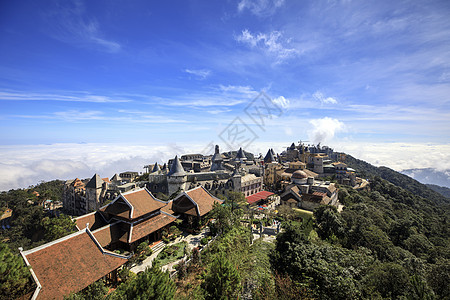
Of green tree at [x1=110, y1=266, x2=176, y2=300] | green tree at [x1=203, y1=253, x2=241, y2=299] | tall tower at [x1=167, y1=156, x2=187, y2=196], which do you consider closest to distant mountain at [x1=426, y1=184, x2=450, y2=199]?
tall tower at [x1=167, y1=156, x2=187, y2=196]

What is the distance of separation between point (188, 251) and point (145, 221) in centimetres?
636

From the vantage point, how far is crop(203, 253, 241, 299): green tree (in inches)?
484

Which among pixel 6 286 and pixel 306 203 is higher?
Result: pixel 6 286

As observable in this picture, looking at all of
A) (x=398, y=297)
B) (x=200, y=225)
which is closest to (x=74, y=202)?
(x=200, y=225)

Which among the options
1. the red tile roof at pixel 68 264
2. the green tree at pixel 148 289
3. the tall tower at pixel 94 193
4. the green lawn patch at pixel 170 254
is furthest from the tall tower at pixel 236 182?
the green tree at pixel 148 289

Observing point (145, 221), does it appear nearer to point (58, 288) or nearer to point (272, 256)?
point (58, 288)

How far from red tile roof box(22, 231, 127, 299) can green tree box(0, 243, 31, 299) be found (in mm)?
1024

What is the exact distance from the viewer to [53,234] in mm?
19203

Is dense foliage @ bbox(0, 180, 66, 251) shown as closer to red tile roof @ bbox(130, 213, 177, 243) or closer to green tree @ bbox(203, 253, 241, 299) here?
red tile roof @ bbox(130, 213, 177, 243)

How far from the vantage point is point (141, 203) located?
23109 millimetres

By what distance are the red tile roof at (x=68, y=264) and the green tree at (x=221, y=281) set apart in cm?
830

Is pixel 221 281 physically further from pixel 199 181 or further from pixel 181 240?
pixel 199 181

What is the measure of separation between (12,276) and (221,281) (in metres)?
11.9

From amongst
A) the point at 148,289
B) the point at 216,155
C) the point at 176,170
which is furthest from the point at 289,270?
the point at 216,155
